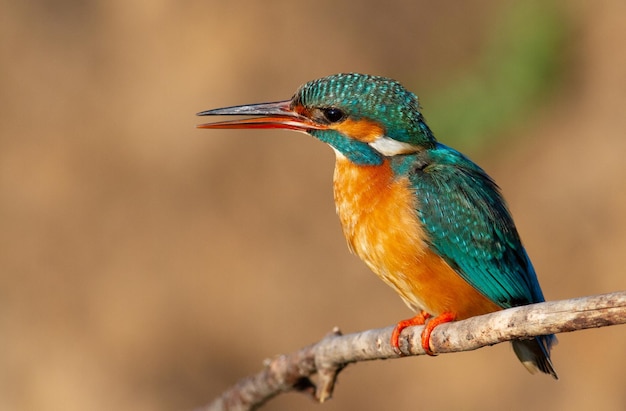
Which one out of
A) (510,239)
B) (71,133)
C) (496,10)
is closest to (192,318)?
(71,133)

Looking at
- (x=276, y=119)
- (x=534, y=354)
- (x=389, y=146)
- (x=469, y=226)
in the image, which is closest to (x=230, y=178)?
(x=276, y=119)

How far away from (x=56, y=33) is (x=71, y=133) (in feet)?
2.74

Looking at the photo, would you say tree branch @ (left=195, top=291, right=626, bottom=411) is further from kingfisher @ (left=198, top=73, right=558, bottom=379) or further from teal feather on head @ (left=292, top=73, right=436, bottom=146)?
teal feather on head @ (left=292, top=73, right=436, bottom=146)

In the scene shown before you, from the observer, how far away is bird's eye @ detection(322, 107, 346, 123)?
9.89ft

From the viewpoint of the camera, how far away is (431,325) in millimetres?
2764

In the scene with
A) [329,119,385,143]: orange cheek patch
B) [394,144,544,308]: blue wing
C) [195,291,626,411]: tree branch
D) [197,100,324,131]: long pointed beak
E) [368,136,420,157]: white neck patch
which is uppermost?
[197,100,324,131]: long pointed beak

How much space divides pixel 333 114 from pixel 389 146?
208mm

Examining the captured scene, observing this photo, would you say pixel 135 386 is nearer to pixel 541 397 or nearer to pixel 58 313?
pixel 58 313

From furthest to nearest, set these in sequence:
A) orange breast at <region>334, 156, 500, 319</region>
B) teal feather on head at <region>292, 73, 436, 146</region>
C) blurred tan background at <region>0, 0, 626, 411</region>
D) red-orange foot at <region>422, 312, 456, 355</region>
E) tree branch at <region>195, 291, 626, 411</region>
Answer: blurred tan background at <region>0, 0, 626, 411</region>
teal feather on head at <region>292, 73, 436, 146</region>
orange breast at <region>334, 156, 500, 319</region>
red-orange foot at <region>422, 312, 456, 355</region>
tree branch at <region>195, 291, 626, 411</region>

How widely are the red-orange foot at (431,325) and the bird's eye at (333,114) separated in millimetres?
706

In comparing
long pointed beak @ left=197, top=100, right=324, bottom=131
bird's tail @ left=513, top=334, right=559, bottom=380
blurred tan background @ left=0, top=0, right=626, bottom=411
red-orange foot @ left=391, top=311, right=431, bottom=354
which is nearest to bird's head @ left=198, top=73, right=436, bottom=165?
long pointed beak @ left=197, top=100, right=324, bottom=131

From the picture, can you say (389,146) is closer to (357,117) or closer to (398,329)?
(357,117)

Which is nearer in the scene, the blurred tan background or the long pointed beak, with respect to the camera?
the long pointed beak

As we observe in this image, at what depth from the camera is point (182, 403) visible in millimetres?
6398
